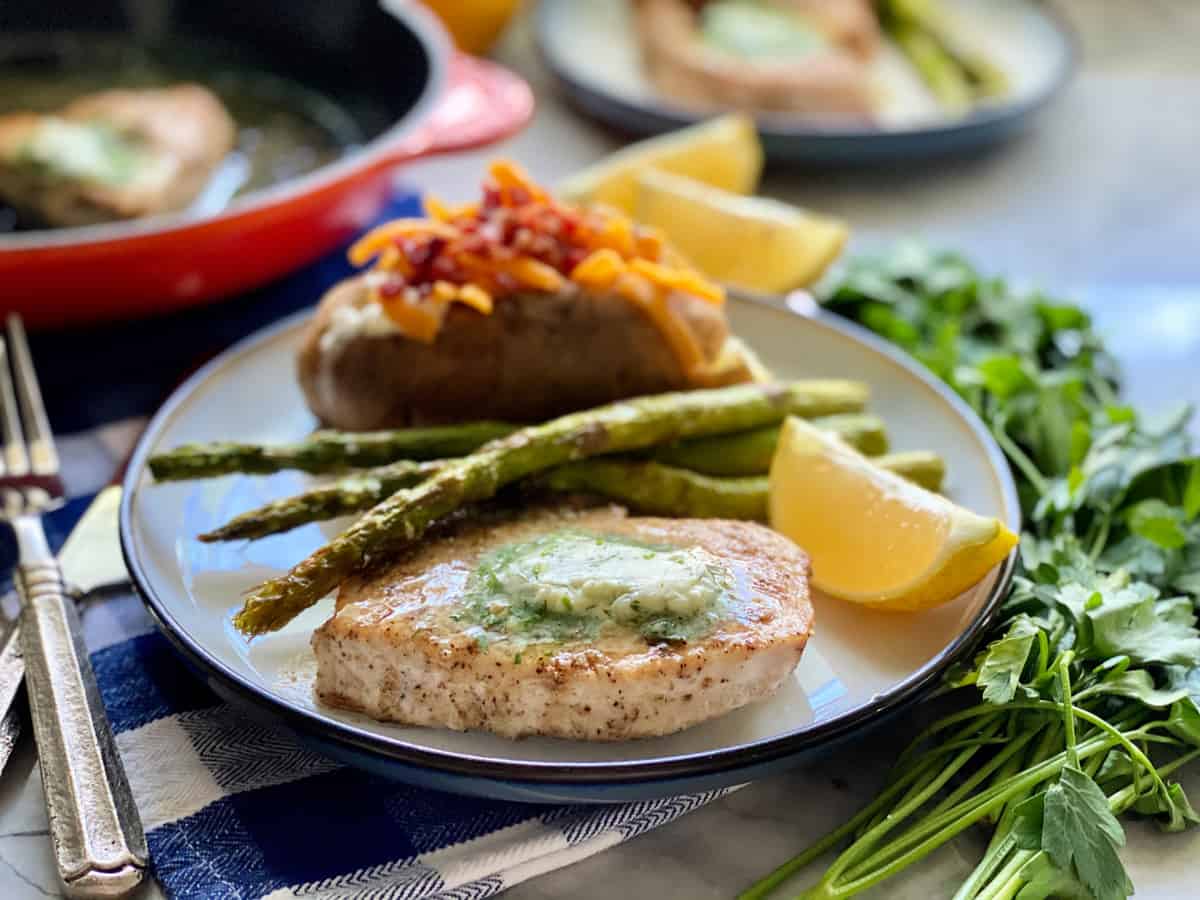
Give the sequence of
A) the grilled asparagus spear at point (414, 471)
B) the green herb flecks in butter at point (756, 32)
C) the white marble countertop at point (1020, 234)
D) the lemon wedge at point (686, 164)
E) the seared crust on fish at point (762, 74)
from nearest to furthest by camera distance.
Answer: the white marble countertop at point (1020, 234) → the grilled asparagus spear at point (414, 471) → the lemon wedge at point (686, 164) → the seared crust on fish at point (762, 74) → the green herb flecks in butter at point (756, 32)

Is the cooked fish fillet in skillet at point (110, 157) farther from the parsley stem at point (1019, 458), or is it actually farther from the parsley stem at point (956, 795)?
the parsley stem at point (956, 795)

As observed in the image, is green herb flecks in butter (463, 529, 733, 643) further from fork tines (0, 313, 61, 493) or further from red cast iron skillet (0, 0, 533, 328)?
red cast iron skillet (0, 0, 533, 328)

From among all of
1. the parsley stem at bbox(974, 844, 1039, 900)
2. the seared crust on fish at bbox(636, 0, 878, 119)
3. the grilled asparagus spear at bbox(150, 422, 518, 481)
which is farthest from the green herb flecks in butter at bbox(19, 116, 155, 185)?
the parsley stem at bbox(974, 844, 1039, 900)

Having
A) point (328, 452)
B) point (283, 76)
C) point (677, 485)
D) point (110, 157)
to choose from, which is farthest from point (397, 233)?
point (283, 76)

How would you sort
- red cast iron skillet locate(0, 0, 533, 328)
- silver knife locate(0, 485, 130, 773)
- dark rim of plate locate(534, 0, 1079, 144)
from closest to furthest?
silver knife locate(0, 485, 130, 773)
red cast iron skillet locate(0, 0, 533, 328)
dark rim of plate locate(534, 0, 1079, 144)

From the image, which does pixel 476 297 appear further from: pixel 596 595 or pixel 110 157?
pixel 110 157

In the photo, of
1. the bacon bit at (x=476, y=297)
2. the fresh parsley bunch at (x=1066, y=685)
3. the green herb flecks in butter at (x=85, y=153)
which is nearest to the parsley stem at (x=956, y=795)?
the fresh parsley bunch at (x=1066, y=685)
